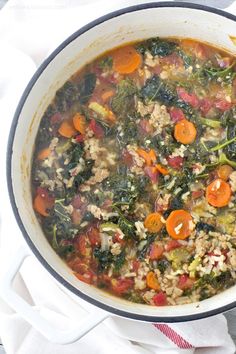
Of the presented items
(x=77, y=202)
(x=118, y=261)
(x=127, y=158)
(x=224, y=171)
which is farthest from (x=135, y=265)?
(x=224, y=171)

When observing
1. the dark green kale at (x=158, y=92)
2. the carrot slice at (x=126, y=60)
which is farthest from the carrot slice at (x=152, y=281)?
the carrot slice at (x=126, y=60)

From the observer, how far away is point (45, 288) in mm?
4223

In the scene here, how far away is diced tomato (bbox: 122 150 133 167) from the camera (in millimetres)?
4105

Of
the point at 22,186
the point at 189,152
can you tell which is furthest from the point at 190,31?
the point at 22,186

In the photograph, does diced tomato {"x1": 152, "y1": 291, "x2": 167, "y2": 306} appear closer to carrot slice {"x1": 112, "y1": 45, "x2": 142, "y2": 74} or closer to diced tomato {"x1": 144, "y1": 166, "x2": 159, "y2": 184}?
diced tomato {"x1": 144, "y1": 166, "x2": 159, "y2": 184}

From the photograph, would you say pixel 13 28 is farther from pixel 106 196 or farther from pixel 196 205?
pixel 196 205

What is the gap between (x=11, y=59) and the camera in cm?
430

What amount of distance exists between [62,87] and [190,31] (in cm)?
86

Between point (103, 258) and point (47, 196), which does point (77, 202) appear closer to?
point (47, 196)


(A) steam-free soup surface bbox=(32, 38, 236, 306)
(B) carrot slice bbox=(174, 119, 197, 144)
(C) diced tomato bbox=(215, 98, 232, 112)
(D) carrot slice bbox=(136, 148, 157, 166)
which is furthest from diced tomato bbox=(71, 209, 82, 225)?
(C) diced tomato bbox=(215, 98, 232, 112)

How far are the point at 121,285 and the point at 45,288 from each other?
0.51 m

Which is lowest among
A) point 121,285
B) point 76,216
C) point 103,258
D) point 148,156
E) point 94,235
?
point 121,285

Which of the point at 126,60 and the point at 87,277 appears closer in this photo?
the point at 87,277

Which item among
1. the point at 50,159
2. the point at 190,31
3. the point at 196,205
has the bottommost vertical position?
the point at 196,205
